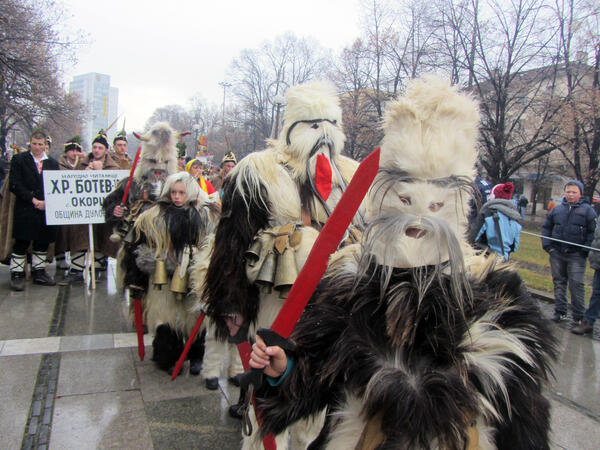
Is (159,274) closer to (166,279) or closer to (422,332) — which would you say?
(166,279)

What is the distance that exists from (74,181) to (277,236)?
5.61 metres

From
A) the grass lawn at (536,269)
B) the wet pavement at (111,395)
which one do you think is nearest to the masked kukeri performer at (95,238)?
the wet pavement at (111,395)

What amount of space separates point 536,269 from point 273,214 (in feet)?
33.6

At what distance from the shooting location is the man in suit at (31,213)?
6.83m

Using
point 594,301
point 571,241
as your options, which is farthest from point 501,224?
point 594,301

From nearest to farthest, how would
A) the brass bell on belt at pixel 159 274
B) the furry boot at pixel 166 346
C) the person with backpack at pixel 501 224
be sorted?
1. the brass bell on belt at pixel 159 274
2. the furry boot at pixel 166 346
3. the person with backpack at pixel 501 224

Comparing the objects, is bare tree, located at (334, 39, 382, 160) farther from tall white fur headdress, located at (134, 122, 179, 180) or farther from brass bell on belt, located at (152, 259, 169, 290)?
brass bell on belt, located at (152, 259, 169, 290)

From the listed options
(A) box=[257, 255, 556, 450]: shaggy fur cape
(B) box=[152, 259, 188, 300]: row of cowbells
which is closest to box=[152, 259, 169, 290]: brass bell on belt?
(B) box=[152, 259, 188, 300]: row of cowbells

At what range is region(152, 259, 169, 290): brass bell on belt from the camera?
12.9 feet

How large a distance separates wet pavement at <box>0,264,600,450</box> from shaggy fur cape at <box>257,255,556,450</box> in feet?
3.11

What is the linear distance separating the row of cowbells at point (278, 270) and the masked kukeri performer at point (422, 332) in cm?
96

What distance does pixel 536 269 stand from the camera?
11.1 metres

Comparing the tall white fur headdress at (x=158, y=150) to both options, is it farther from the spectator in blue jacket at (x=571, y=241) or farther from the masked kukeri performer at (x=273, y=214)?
the spectator in blue jacket at (x=571, y=241)

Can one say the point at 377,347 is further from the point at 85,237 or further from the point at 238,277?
the point at 85,237
